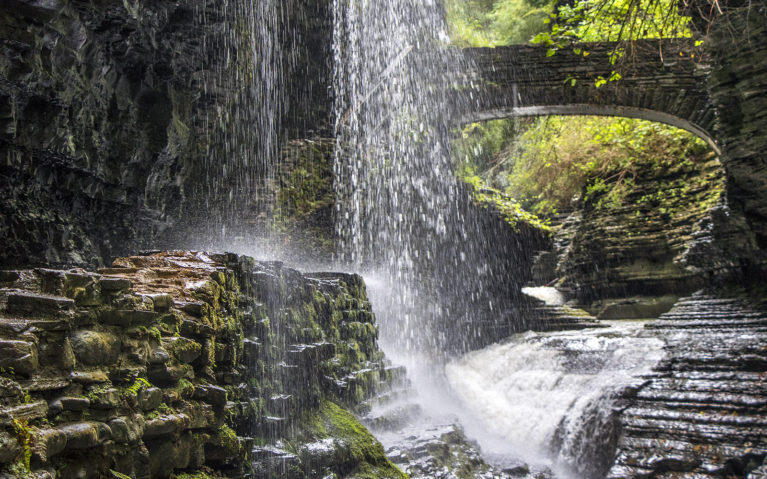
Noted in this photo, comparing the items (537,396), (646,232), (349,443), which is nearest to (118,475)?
(349,443)

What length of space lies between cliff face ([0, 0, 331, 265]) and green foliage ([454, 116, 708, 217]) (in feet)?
22.3

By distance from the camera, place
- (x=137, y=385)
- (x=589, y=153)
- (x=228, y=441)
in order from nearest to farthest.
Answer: (x=137, y=385)
(x=228, y=441)
(x=589, y=153)

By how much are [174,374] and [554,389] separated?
659 centimetres

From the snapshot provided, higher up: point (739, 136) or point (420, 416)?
point (739, 136)

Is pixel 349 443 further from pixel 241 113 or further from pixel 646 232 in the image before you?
pixel 646 232

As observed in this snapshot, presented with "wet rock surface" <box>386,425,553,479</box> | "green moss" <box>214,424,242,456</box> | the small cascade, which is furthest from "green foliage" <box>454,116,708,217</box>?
"green moss" <box>214,424,242,456</box>

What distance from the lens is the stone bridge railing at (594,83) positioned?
326 inches

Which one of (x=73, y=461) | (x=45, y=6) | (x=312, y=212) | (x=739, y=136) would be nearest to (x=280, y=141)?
(x=312, y=212)

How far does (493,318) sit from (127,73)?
944 cm

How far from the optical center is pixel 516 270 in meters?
12.5

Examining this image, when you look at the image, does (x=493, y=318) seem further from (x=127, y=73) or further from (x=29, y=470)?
(x=29, y=470)

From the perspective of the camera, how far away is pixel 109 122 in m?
5.23

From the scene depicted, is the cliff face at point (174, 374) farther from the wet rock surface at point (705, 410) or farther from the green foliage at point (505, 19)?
the green foliage at point (505, 19)

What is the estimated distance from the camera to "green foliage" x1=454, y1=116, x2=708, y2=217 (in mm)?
11742
